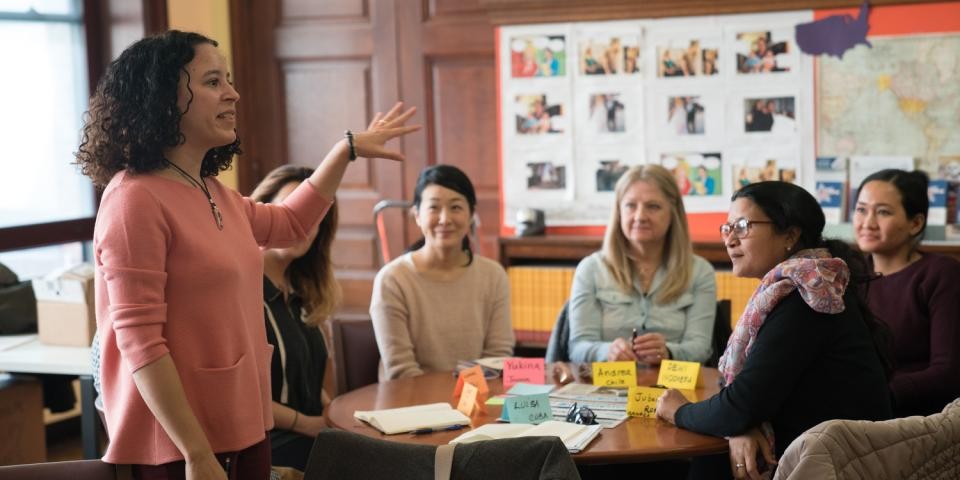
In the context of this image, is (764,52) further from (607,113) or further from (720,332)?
(720,332)

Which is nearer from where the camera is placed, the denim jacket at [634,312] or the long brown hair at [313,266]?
the long brown hair at [313,266]

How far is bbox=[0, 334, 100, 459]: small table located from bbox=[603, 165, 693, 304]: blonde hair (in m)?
1.59

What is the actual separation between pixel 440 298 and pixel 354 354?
0.31 meters

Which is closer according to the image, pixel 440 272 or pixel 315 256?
pixel 315 256

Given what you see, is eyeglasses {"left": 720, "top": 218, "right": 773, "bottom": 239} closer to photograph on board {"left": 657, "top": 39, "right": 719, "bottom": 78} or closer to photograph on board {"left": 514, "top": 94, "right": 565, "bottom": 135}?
photograph on board {"left": 657, "top": 39, "right": 719, "bottom": 78}

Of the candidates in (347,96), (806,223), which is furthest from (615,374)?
(347,96)

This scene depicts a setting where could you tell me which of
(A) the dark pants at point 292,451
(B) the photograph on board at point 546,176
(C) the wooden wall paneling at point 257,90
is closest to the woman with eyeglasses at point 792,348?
(A) the dark pants at point 292,451

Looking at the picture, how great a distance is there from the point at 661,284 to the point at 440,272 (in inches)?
26.2

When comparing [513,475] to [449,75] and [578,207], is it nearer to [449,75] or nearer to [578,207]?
[578,207]

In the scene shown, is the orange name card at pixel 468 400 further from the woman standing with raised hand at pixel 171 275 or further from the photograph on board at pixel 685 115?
the photograph on board at pixel 685 115

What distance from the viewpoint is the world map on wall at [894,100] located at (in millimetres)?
4082

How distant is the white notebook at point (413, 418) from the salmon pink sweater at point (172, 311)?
0.55 m

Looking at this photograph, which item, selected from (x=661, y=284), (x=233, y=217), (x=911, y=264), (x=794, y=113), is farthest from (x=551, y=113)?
(x=233, y=217)

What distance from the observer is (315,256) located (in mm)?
3080
